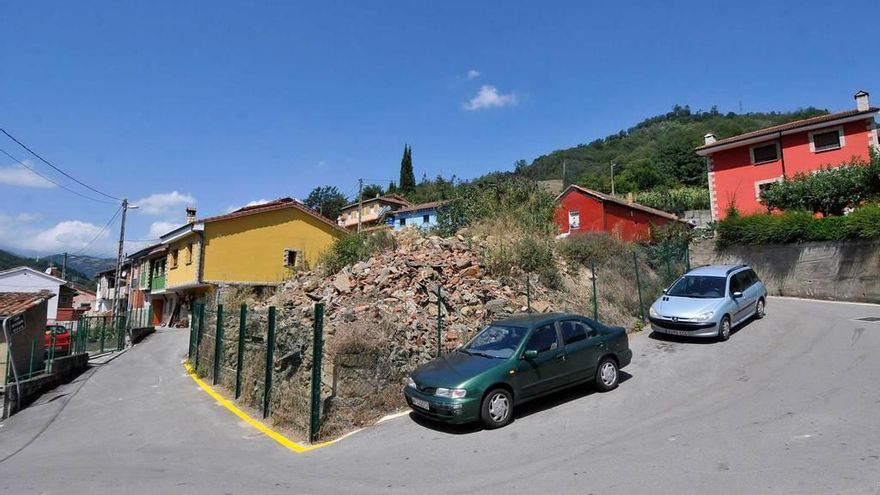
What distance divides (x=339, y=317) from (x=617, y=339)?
19.2 ft

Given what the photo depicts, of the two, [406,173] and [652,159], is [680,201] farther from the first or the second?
[406,173]

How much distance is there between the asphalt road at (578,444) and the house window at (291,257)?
76.1ft

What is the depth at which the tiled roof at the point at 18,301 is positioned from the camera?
1388 centimetres

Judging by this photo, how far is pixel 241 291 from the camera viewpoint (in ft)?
69.8

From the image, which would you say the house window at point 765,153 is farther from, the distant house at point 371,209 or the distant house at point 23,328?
the distant house at point 23,328

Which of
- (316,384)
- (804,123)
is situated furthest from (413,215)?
(316,384)

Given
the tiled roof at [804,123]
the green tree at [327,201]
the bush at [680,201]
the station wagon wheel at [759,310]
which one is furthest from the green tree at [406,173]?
the station wagon wheel at [759,310]

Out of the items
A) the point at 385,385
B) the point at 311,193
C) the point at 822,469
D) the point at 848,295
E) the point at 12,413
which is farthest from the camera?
the point at 311,193

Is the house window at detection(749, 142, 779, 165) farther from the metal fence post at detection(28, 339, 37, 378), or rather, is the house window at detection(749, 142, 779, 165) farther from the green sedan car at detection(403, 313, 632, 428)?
the metal fence post at detection(28, 339, 37, 378)

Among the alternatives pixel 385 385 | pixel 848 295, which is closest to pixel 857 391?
pixel 385 385

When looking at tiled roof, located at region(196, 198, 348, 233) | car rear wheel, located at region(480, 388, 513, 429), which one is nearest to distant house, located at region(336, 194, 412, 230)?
tiled roof, located at region(196, 198, 348, 233)

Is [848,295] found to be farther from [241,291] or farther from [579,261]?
[241,291]

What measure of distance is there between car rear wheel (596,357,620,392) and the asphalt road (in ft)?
0.71

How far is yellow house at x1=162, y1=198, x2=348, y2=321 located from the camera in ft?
99.3
